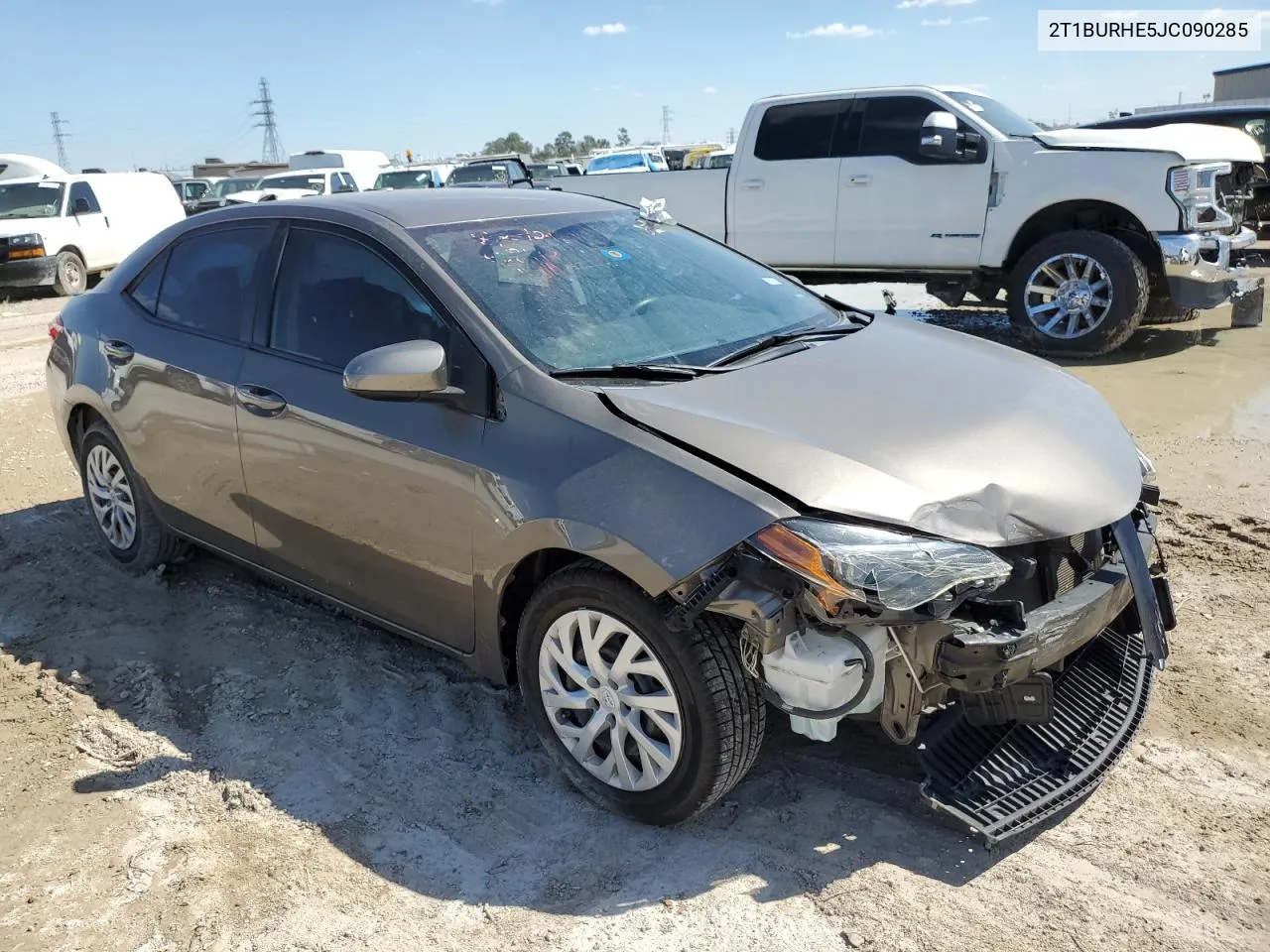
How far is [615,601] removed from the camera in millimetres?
2723

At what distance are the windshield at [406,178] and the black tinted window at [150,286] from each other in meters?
16.8

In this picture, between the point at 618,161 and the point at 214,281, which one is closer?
the point at 214,281

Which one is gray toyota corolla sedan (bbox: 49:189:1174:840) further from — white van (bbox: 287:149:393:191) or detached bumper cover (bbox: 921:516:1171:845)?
white van (bbox: 287:149:393:191)

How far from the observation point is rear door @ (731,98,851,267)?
9.34 metres

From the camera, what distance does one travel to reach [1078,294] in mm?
8156

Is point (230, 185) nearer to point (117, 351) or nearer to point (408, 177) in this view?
point (408, 177)

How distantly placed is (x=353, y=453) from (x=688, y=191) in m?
7.41

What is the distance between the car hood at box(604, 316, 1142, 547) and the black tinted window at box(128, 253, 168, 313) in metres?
2.48

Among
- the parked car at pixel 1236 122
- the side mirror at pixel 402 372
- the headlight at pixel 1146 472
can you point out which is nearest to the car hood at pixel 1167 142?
the parked car at pixel 1236 122

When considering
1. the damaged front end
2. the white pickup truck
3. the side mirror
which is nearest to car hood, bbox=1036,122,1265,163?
the white pickup truck

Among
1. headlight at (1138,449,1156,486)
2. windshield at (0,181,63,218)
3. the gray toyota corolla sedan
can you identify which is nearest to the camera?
the gray toyota corolla sedan

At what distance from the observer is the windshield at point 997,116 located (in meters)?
8.71

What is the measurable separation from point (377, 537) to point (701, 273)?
159cm

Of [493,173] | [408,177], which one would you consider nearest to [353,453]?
[493,173]
